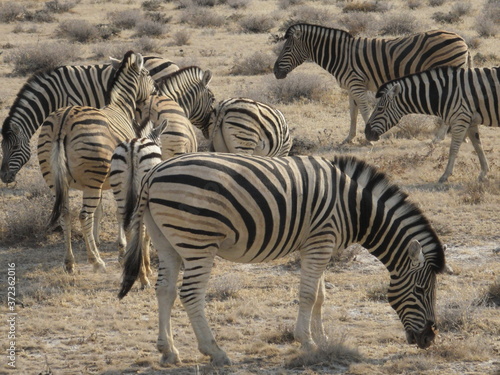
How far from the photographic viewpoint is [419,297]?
6.36 metres

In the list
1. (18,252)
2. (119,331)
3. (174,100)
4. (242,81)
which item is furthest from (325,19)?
(119,331)

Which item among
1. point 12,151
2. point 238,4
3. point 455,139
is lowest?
point 12,151

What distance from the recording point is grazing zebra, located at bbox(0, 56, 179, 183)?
11.2 m

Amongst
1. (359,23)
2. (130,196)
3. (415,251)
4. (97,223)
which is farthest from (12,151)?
(359,23)

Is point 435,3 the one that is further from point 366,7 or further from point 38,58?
point 38,58

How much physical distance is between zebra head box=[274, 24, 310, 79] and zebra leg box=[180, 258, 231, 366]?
9.76 metres

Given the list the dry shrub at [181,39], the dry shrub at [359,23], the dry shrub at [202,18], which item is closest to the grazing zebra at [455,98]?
the dry shrub at [181,39]

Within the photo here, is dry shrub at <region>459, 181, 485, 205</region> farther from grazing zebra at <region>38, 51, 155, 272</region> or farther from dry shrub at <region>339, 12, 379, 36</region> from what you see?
dry shrub at <region>339, 12, 379, 36</region>

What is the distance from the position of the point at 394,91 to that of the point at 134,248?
712 cm

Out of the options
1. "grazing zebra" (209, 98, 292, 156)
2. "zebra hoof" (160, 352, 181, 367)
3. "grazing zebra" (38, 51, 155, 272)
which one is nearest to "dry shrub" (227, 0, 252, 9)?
"grazing zebra" (209, 98, 292, 156)

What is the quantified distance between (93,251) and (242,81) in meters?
9.85

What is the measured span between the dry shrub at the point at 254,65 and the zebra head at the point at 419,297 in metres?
13.0

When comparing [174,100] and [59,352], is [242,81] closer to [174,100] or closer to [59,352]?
[174,100]

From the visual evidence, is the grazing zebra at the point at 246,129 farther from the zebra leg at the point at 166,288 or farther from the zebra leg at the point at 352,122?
the zebra leg at the point at 166,288
